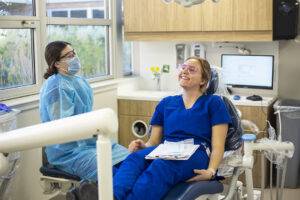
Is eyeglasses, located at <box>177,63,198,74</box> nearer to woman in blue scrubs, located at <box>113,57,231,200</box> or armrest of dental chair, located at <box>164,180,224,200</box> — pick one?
woman in blue scrubs, located at <box>113,57,231,200</box>

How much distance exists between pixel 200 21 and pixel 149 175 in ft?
7.20

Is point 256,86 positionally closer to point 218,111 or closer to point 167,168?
point 218,111

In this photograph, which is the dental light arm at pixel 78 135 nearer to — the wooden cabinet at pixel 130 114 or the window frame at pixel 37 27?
the window frame at pixel 37 27

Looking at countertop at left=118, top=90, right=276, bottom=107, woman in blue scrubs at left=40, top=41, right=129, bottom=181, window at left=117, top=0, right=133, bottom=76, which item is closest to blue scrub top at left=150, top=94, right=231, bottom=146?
woman in blue scrubs at left=40, top=41, right=129, bottom=181

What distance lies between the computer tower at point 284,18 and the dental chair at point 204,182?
4.43 ft

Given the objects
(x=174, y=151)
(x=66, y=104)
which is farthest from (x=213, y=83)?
(x=66, y=104)

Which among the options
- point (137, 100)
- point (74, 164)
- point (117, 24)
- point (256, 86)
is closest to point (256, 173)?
point (256, 86)

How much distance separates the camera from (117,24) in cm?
446

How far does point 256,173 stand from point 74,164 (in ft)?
6.07

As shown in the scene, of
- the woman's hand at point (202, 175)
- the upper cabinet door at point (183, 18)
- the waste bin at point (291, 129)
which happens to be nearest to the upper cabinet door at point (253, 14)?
the upper cabinet door at point (183, 18)

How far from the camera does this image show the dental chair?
2009 millimetres

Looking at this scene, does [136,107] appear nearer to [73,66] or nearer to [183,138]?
[73,66]

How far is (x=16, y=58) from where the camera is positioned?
10.6 feet

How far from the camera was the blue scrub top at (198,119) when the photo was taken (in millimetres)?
2340
